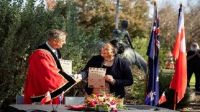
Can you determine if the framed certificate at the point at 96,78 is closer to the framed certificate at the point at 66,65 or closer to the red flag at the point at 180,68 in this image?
the framed certificate at the point at 66,65

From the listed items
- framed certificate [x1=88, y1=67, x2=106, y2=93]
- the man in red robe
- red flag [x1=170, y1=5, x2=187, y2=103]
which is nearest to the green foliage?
red flag [x1=170, y1=5, x2=187, y2=103]

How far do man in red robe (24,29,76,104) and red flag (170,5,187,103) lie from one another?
8.60 ft

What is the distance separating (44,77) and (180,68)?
3.16 meters

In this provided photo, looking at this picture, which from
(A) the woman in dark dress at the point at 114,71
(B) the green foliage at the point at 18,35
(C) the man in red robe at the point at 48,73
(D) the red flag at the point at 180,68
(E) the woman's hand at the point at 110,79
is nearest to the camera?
(C) the man in red robe at the point at 48,73

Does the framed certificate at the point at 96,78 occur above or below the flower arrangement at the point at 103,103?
above

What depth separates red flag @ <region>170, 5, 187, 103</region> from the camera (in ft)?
30.0

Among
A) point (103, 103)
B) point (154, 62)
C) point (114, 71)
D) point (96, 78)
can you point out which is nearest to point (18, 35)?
point (154, 62)

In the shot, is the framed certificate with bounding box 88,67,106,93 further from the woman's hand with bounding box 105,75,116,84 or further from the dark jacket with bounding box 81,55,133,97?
the dark jacket with bounding box 81,55,133,97

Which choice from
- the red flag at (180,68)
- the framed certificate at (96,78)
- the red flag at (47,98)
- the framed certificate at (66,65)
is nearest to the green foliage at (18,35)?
the red flag at (180,68)

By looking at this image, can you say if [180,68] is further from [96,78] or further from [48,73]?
[48,73]

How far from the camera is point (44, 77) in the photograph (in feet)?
22.9

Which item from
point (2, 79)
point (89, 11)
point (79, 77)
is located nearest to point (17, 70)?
point (2, 79)

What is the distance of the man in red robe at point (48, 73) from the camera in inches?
274

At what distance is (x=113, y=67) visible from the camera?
291 inches
